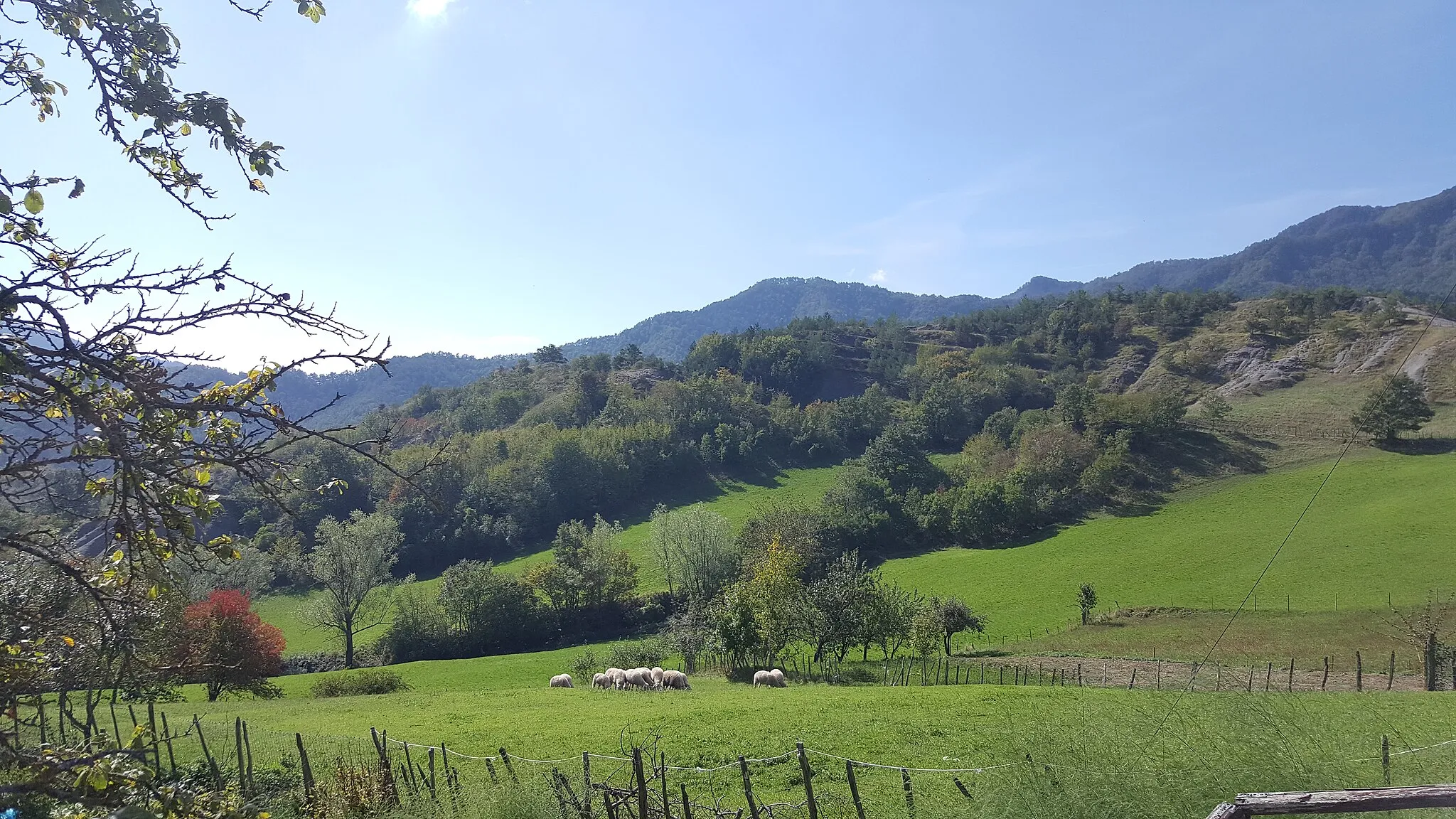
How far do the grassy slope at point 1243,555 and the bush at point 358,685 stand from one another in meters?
35.9

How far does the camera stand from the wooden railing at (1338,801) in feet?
12.7

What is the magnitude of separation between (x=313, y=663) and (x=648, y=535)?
32.0 meters

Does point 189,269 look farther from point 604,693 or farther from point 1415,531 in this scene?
point 1415,531

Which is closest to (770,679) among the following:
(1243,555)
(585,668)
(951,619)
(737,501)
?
(951,619)

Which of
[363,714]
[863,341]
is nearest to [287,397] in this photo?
[863,341]

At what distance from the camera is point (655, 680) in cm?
3003

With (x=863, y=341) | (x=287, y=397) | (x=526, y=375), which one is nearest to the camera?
(x=526, y=375)

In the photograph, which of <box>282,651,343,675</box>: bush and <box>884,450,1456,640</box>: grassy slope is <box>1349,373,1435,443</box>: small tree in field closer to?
<box>884,450,1456,640</box>: grassy slope

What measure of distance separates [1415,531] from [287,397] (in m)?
233

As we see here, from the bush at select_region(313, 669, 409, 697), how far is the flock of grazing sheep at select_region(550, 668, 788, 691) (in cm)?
1251

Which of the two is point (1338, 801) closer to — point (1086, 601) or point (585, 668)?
point (585, 668)

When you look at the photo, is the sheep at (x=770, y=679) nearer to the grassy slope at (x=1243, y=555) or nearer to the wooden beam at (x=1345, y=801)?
the grassy slope at (x=1243, y=555)

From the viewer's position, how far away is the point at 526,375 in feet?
513

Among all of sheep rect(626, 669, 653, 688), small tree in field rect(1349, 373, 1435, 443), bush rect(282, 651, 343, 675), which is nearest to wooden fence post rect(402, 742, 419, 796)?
sheep rect(626, 669, 653, 688)
